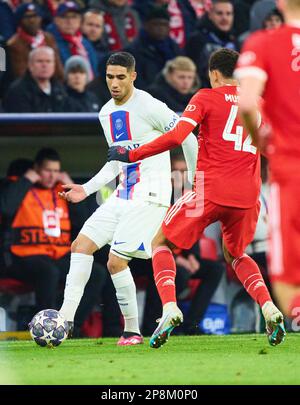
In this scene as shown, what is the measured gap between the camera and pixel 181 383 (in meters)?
6.00

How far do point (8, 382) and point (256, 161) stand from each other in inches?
118

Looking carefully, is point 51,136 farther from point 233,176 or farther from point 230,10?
point 233,176

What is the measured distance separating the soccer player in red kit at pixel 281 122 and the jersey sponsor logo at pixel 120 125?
3790mm

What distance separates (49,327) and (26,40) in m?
4.75

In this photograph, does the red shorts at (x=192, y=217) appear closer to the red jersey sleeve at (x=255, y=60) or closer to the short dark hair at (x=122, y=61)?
the short dark hair at (x=122, y=61)

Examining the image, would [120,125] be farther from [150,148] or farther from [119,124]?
[150,148]

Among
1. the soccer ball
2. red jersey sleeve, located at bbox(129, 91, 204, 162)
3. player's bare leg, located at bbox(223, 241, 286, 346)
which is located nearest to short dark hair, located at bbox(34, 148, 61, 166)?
the soccer ball

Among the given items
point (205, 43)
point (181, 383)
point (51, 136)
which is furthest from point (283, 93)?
point (205, 43)

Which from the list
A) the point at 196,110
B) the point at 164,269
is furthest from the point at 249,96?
the point at 164,269

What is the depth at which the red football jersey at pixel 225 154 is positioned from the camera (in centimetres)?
811

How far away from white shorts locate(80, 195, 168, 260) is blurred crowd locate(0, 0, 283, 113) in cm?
275

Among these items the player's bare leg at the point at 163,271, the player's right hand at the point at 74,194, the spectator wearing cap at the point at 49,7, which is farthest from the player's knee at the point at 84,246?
the spectator wearing cap at the point at 49,7

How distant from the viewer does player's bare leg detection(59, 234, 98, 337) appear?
898 centimetres

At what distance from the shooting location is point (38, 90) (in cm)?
1166
